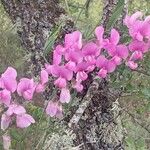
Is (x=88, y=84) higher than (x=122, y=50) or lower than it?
lower

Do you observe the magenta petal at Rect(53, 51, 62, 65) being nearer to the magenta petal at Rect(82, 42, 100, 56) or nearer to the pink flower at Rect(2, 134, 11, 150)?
the magenta petal at Rect(82, 42, 100, 56)

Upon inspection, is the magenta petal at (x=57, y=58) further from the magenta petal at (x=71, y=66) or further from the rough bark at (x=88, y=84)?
the rough bark at (x=88, y=84)

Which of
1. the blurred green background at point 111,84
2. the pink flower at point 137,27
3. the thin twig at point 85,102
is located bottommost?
the blurred green background at point 111,84

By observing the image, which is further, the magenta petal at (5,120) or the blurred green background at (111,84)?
the blurred green background at (111,84)

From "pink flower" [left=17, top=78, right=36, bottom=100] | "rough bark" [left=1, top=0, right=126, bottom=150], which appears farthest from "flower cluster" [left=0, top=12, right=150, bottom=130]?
"rough bark" [left=1, top=0, right=126, bottom=150]

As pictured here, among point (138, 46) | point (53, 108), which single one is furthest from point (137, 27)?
point (53, 108)

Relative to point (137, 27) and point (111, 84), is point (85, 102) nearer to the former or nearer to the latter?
point (111, 84)

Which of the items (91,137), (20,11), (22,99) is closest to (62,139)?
(91,137)

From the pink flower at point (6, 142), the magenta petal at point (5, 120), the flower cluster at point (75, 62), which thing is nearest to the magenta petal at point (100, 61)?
the flower cluster at point (75, 62)
